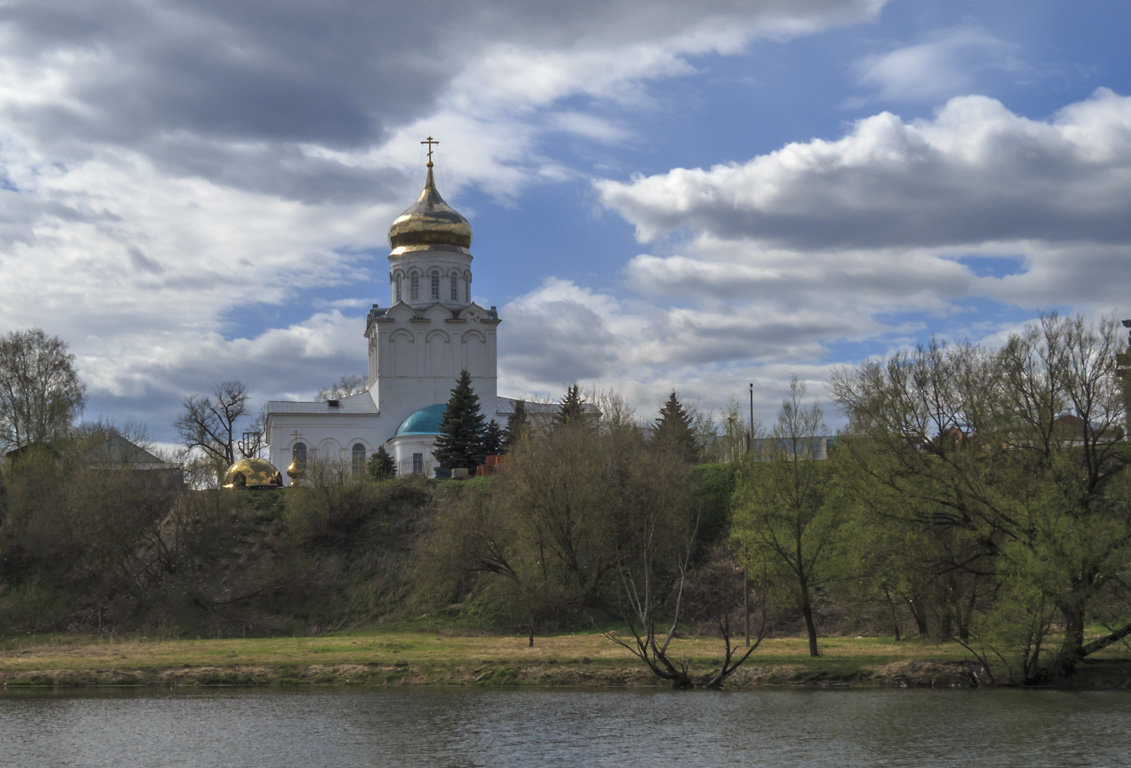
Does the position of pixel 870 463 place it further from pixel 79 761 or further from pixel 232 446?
pixel 232 446

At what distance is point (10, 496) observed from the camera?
154ft

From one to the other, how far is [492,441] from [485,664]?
28.8 meters

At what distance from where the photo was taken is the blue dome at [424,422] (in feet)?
205

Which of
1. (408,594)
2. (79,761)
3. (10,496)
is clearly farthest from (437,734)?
(10,496)

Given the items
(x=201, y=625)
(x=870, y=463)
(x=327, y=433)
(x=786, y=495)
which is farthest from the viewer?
(x=327, y=433)

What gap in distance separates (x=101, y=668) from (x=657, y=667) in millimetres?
14491

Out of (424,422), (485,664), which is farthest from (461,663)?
(424,422)

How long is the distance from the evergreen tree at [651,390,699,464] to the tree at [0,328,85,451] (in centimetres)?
2668

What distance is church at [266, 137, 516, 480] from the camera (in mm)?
66250

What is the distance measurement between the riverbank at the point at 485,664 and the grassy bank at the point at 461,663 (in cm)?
3

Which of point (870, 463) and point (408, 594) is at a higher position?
point (870, 463)

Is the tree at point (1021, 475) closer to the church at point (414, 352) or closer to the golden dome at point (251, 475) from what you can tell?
the golden dome at point (251, 475)

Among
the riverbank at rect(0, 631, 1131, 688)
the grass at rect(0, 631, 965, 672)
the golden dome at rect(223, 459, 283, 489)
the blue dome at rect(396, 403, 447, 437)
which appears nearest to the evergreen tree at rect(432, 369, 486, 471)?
the blue dome at rect(396, 403, 447, 437)

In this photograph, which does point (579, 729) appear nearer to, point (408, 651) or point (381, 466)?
point (408, 651)
